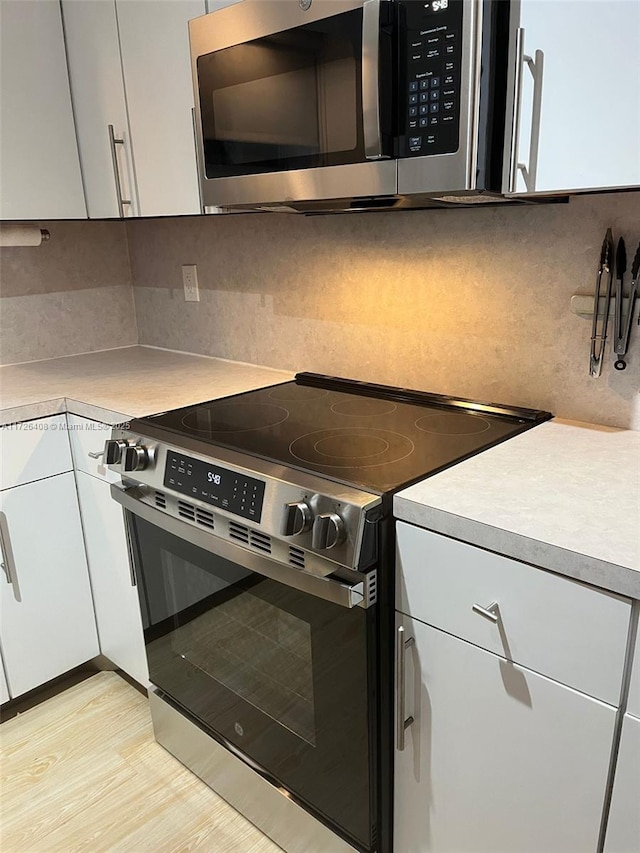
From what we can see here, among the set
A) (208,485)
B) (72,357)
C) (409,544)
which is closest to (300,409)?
(208,485)

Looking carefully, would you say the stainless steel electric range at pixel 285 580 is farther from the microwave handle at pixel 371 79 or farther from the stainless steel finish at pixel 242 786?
the microwave handle at pixel 371 79

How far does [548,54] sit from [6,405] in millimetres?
1394

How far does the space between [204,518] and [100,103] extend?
3.86ft

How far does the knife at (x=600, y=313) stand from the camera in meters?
1.22

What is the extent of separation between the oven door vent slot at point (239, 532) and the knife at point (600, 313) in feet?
2.44

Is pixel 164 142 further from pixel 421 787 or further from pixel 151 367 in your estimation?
pixel 421 787

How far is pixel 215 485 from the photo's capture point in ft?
4.06

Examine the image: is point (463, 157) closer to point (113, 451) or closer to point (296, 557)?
point (296, 557)

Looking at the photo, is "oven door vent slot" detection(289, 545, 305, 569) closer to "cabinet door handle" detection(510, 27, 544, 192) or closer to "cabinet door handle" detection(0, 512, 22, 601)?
"cabinet door handle" detection(510, 27, 544, 192)

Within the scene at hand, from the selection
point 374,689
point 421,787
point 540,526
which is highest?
point 540,526

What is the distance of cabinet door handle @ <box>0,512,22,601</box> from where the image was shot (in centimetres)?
168

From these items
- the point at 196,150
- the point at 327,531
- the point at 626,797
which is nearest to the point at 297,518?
the point at 327,531

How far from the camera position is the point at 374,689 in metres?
1.12

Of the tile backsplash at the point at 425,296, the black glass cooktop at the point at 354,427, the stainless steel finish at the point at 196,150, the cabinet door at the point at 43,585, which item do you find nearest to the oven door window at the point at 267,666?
the black glass cooktop at the point at 354,427
